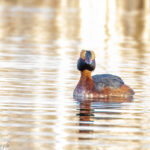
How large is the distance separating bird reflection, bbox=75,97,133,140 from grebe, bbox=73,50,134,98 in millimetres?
312

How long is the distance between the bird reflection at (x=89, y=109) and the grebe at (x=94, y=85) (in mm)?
312

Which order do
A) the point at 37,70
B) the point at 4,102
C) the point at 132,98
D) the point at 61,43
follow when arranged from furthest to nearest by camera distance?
the point at 61,43 → the point at 37,70 → the point at 132,98 → the point at 4,102

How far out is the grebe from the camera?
18953 millimetres

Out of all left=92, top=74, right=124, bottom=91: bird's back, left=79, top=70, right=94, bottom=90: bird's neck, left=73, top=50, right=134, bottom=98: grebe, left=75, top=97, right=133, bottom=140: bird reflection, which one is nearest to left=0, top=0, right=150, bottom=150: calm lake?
left=75, top=97, right=133, bottom=140: bird reflection

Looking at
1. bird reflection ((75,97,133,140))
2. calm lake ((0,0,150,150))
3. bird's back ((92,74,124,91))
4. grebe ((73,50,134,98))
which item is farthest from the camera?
bird's back ((92,74,124,91))

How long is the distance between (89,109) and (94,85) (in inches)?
87.3

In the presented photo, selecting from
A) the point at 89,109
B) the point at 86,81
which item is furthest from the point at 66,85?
the point at 89,109

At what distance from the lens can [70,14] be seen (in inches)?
2200

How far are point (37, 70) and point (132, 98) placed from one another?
5.58m

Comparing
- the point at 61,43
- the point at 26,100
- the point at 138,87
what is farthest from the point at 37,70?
the point at 61,43

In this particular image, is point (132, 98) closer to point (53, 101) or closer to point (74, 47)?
point (53, 101)

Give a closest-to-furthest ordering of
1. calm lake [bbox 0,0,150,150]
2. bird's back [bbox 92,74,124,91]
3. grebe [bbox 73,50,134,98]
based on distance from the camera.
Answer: calm lake [bbox 0,0,150,150] → grebe [bbox 73,50,134,98] → bird's back [bbox 92,74,124,91]

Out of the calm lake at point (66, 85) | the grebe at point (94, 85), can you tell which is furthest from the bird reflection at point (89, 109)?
the grebe at point (94, 85)

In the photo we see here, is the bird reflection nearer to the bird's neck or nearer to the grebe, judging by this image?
the grebe
